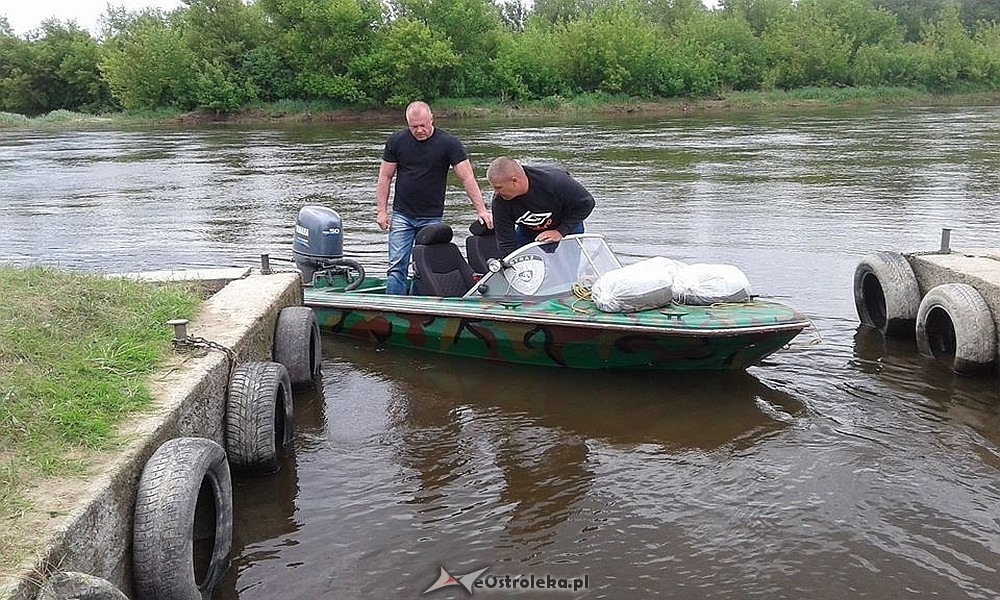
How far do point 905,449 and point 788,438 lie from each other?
0.68m

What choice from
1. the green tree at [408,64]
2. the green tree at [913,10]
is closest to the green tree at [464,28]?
the green tree at [408,64]

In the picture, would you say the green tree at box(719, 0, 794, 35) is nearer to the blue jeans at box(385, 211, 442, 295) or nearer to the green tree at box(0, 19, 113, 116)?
the green tree at box(0, 19, 113, 116)

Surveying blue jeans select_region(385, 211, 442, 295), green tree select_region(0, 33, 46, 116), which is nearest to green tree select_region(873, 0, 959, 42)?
green tree select_region(0, 33, 46, 116)

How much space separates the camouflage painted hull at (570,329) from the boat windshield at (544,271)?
0.12m

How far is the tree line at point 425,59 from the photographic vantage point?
54281 mm

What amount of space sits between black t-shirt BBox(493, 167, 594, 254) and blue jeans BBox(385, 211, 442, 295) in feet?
3.34

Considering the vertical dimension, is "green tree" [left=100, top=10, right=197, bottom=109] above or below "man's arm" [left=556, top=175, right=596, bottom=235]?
above

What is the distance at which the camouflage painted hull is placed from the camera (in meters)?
6.20

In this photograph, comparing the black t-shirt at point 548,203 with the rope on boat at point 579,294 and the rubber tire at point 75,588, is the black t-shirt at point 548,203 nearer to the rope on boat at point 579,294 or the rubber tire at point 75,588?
the rope on boat at point 579,294

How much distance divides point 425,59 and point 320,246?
47.3 meters

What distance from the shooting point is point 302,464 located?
555 centimetres

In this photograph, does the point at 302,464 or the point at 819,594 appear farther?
the point at 302,464

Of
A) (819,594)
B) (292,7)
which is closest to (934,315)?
(819,594)

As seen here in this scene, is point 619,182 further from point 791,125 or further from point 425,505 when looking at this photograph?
point 791,125
